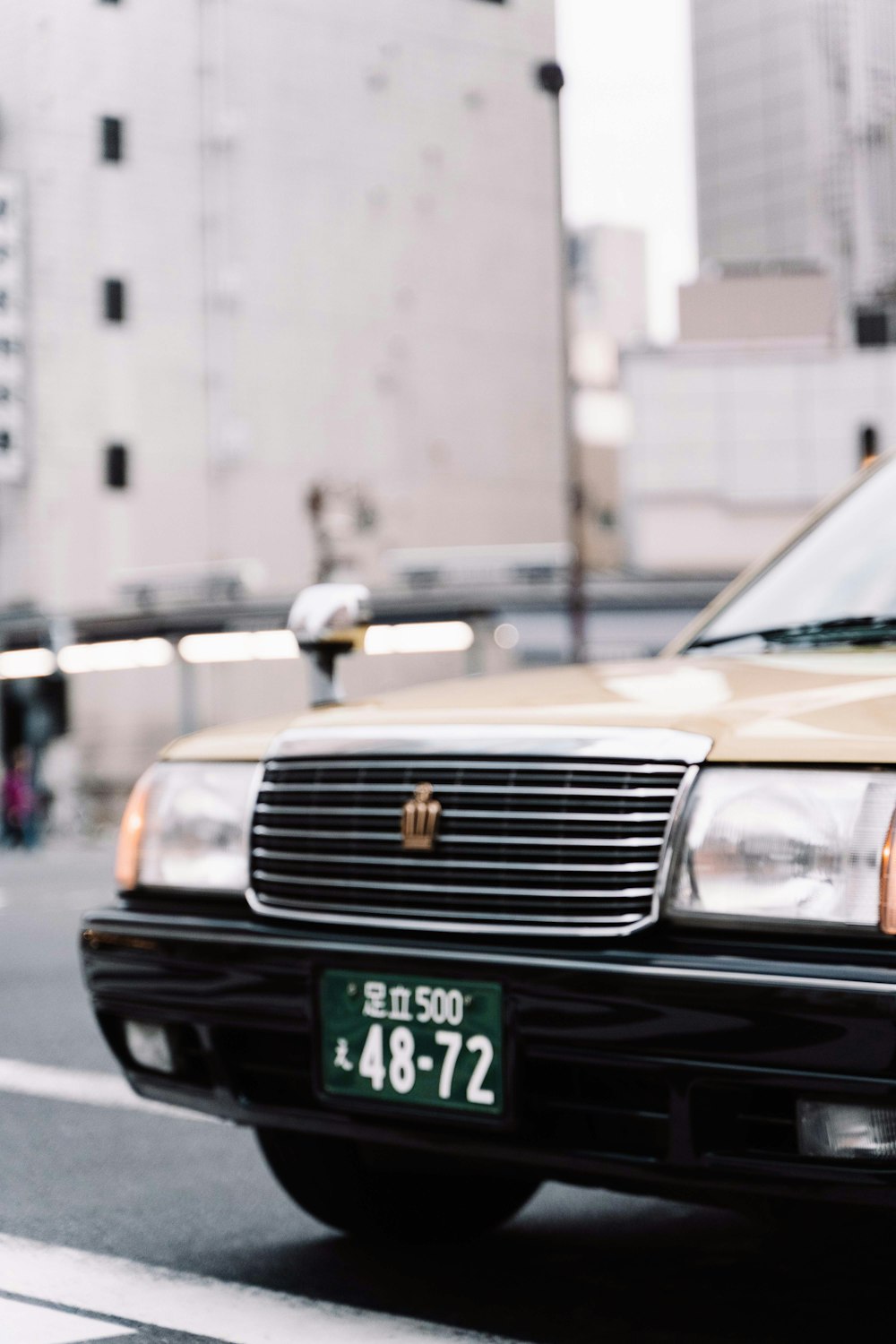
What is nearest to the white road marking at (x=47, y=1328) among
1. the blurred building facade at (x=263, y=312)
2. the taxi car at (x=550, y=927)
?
the taxi car at (x=550, y=927)

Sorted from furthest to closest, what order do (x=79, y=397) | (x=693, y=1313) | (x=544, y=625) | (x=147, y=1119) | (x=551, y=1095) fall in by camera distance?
(x=79, y=397)
(x=544, y=625)
(x=147, y=1119)
(x=693, y=1313)
(x=551, y=1095)

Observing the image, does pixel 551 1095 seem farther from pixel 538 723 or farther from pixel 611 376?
pixel 611 376

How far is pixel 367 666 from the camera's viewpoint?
37719 millimetres

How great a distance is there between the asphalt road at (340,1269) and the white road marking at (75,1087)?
48 cm

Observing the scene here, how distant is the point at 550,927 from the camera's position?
282cm

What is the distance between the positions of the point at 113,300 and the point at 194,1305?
116ft

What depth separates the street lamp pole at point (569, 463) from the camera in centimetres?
3288

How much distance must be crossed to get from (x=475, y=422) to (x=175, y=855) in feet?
126

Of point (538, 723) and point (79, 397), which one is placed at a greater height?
point (79, 397)

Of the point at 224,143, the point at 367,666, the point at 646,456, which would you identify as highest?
the point at 224,143

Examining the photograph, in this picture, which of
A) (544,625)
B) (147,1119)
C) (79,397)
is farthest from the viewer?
(79,397)

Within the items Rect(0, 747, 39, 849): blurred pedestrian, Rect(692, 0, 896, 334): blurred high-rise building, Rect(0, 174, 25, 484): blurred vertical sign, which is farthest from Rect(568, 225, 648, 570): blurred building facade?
Rect(0, 747, 39, 849): blurred pedestrian

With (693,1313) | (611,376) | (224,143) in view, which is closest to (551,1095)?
(693,1313)

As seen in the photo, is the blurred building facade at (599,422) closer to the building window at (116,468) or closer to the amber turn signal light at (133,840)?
the building window at (116,468)
